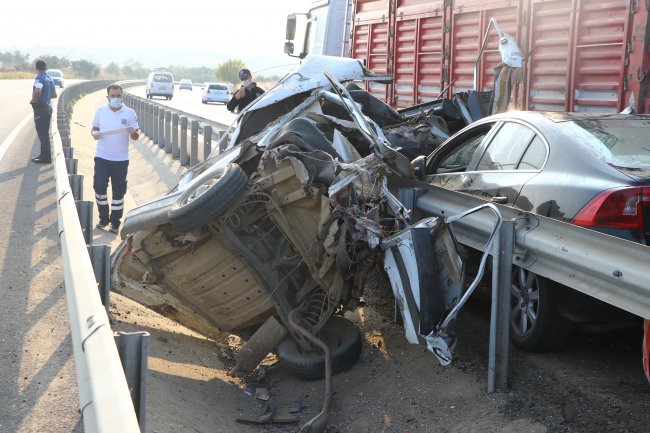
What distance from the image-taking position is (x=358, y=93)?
375 inches

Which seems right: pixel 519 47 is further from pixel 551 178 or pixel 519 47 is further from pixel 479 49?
pixel 551 178

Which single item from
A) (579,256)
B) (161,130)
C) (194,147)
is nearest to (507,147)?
(579,256)

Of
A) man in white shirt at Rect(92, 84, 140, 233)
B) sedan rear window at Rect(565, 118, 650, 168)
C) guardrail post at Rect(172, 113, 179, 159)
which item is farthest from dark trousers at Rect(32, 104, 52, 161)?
sedan rear window at Rect(565, 118, 650, 168)

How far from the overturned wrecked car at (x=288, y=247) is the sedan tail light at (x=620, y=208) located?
0.86 meters

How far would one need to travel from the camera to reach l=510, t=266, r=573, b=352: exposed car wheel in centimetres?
555

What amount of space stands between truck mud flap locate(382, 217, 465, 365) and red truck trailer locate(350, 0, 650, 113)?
12.0 feet

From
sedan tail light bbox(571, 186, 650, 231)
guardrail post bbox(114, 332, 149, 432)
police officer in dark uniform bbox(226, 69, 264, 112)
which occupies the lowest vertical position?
guardrail post bbox(114, 332, 149, 432)

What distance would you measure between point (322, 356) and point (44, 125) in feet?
36.1

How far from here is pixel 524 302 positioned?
19.1 ft

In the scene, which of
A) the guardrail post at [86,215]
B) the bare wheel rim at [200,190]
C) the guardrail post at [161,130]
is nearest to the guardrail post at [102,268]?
the bare wheel rim at [200,190]

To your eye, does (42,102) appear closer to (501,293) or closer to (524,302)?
(524,302)

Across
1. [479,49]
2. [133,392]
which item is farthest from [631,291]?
[479,49]

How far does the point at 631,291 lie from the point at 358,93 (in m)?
5.69

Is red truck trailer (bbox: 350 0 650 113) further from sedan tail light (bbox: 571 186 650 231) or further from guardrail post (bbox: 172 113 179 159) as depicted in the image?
guardrail post (bbox: 172 113 179 159)
